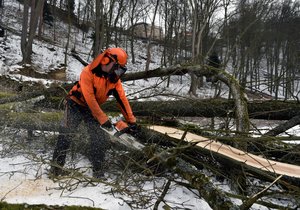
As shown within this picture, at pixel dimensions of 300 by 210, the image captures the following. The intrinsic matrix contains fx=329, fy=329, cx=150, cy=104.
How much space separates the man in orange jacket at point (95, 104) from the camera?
3.49 meters

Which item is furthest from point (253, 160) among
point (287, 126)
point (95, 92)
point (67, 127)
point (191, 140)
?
point (67, 127)

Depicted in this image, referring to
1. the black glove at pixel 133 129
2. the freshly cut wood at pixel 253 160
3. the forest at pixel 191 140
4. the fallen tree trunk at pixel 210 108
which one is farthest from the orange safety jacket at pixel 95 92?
the fallen tree trunk at pixel 210 108

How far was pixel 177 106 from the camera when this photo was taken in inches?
182

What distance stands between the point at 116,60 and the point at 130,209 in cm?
156

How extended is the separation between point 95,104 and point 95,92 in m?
0.24

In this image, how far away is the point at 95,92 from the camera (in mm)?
3645

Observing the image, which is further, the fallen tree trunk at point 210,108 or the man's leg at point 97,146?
the fallen tree trunk at point 210,108

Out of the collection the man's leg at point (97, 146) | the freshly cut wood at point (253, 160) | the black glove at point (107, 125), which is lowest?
the man's leg at point (97, 146)

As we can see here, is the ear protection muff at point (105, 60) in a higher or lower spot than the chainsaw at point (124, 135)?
higher

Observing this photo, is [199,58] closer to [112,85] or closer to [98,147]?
[112,85]

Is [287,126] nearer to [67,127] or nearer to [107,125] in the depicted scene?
[107,125]

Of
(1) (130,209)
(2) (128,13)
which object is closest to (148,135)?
(1) (130,209)

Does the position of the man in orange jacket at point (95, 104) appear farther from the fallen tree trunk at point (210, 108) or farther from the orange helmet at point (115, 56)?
the fallen tree trunk at point (210, 108)

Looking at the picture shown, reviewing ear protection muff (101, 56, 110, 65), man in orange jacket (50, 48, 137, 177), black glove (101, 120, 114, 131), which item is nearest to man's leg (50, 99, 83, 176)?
man in orange jacket (50, 48, 137, 177)
